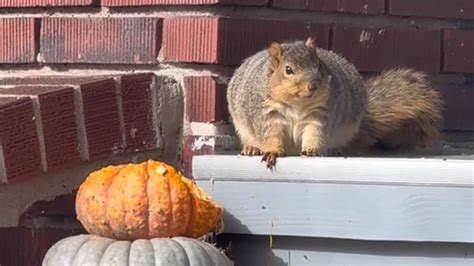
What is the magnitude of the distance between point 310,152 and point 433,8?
62 cm

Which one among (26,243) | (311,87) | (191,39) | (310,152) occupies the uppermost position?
(191,39)

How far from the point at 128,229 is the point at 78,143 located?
1.36 ft

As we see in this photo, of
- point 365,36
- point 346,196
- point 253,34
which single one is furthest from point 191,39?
point 346,196

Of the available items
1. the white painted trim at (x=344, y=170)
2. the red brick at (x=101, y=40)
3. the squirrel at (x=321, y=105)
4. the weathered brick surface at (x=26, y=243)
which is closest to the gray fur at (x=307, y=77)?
the squirrel at (x=321, y=105)

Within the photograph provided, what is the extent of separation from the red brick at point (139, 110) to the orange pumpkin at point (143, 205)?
0.37 metres

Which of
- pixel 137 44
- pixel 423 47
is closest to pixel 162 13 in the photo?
pixel 137 44

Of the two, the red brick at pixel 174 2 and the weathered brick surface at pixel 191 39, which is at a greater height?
the red brick at pixel 174 2

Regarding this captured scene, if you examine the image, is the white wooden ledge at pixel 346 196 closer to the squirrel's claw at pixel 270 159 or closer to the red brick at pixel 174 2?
the squirrel's claw at pixel 270 159

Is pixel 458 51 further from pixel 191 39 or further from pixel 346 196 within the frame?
pixel 346 196

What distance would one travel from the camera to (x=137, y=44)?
250 cm

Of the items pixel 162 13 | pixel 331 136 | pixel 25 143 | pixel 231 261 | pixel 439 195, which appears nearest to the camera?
pixel 439 195

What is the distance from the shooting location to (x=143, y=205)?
205 cm

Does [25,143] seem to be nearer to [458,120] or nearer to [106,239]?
[106,239]

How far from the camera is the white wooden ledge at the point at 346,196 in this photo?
1990 millimetres
